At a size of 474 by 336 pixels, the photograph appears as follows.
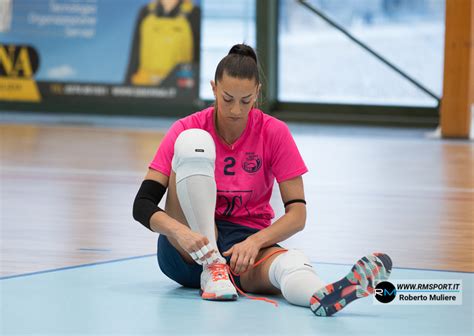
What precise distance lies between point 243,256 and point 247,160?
335 mm

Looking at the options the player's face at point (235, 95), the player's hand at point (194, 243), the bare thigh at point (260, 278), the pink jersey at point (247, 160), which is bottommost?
the bare thigh at point (260, 278)

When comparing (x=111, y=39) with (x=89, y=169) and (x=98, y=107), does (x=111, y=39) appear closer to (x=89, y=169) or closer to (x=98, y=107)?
(x=98, y=107)

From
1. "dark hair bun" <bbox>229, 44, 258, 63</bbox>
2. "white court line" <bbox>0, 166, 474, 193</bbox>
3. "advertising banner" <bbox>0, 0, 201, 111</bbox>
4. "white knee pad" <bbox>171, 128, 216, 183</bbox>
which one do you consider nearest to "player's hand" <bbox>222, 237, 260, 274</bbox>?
"white knee pad" <bbox>171, 128, 216, 183</bbox>

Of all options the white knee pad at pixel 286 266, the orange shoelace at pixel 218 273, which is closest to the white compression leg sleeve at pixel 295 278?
the white knee pad at pixel 286 266

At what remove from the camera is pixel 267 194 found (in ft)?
10.2

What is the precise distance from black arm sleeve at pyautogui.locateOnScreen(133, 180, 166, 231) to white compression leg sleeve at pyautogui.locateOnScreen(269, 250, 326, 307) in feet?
1.27

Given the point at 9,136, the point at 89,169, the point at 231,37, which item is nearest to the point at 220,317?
the point at 89,169

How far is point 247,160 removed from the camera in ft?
9.86

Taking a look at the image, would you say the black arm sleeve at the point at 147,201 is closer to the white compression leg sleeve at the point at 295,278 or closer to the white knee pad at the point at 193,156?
the white knee pad at the point at 193,156

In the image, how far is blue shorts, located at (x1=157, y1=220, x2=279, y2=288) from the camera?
299 cm

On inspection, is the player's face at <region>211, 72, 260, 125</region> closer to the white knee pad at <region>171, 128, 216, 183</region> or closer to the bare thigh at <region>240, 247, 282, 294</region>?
the white knee pad at <region>171, 128, 216, 183</region>

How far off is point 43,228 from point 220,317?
1811 millimetres

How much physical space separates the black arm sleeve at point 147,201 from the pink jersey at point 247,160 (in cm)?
6

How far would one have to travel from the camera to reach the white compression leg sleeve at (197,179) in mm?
2805
